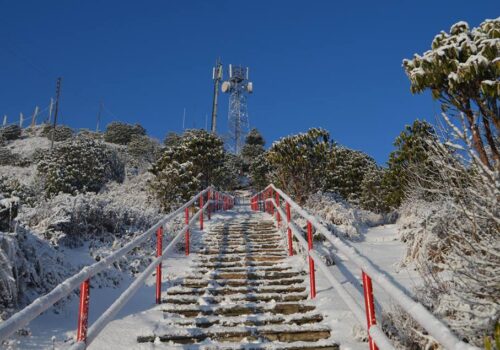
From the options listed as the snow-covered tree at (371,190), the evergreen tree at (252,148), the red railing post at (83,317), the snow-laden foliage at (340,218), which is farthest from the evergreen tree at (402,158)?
the evergreen tree at (252,148)

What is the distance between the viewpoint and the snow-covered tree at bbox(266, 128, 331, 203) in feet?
52.1

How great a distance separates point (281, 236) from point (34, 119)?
224 ft

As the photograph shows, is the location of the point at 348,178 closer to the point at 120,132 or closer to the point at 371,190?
the point at 371,190

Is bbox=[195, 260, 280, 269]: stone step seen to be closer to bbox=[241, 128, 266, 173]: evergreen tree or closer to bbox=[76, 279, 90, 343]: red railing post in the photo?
bbox=[76, 279, 90, 343]: red railing post

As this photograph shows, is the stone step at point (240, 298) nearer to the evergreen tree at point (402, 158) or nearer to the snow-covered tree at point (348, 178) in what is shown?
the evergreen tree at point (402, 158)

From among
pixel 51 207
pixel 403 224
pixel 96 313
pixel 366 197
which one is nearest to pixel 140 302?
pixel 96 313

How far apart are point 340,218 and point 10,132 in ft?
181

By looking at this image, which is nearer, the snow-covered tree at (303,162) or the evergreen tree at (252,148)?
the snow-covered tree at (303,162)

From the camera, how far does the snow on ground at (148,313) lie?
3.91 m

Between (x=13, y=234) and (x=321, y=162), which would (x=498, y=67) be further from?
(x=321, y=162)

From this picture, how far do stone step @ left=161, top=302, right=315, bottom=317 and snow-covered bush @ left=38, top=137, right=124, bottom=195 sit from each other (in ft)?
69.0

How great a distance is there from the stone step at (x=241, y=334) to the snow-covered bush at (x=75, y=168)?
21676mm

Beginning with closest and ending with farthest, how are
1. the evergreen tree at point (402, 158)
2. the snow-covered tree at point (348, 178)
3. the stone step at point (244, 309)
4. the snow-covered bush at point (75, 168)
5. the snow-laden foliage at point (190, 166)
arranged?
the stone step at point (244, 309) < the evergreen tree at point (402, 158) < the snow-laden foliage at point (190, 166) < the snow-covered tree at point (348, 178) < the snow-covered bush at point (75, 168)

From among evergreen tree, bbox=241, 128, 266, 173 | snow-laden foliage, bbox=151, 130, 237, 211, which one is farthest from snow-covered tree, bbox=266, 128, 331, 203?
evergreen tree, bbox=241, 128, 266, 173
